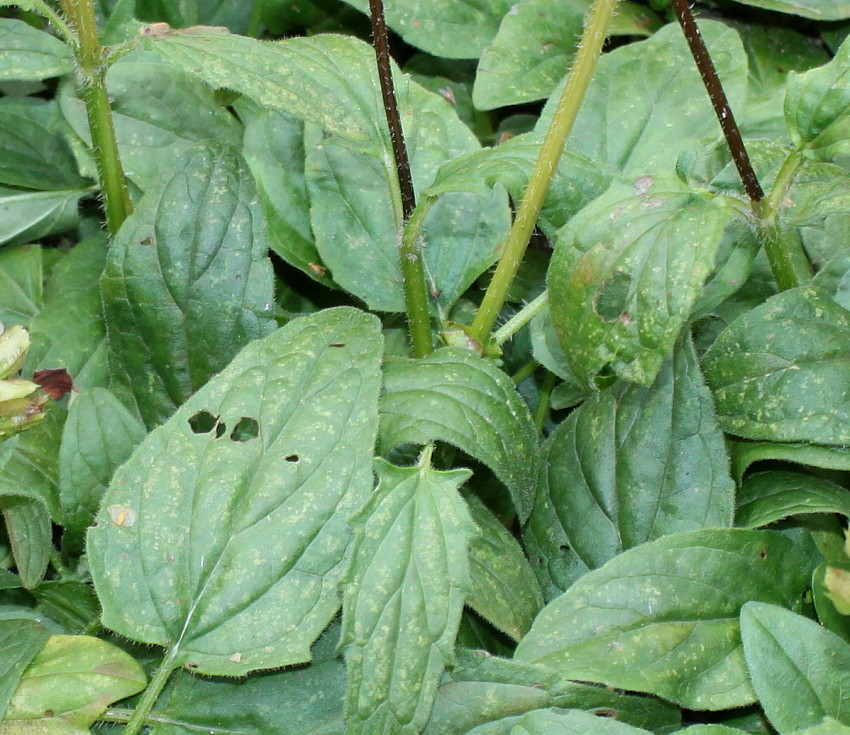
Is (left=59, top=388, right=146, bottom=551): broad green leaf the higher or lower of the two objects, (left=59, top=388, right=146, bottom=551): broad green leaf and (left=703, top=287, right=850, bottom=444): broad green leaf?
the lower

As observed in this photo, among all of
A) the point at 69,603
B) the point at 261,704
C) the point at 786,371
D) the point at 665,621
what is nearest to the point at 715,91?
the point at 786,371

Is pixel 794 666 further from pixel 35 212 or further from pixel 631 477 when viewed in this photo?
pixel 35 212

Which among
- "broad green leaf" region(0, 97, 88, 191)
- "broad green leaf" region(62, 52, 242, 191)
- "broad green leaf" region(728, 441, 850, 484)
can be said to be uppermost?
"broad green leaf" region(62, 52, 242, 191)

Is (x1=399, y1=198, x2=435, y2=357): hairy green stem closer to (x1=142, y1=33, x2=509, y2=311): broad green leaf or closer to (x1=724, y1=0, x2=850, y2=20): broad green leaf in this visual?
(x1=142, y1=33, x2=509, y2=311): broad green leaf

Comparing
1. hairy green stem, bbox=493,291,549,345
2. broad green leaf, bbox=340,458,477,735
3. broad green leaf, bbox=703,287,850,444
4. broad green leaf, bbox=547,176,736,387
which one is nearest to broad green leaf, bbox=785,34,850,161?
broad green leaf, bbox=547,176,736,387

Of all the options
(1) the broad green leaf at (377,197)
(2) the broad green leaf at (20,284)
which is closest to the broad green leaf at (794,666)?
(1) the broad green leaf at (377,197)
